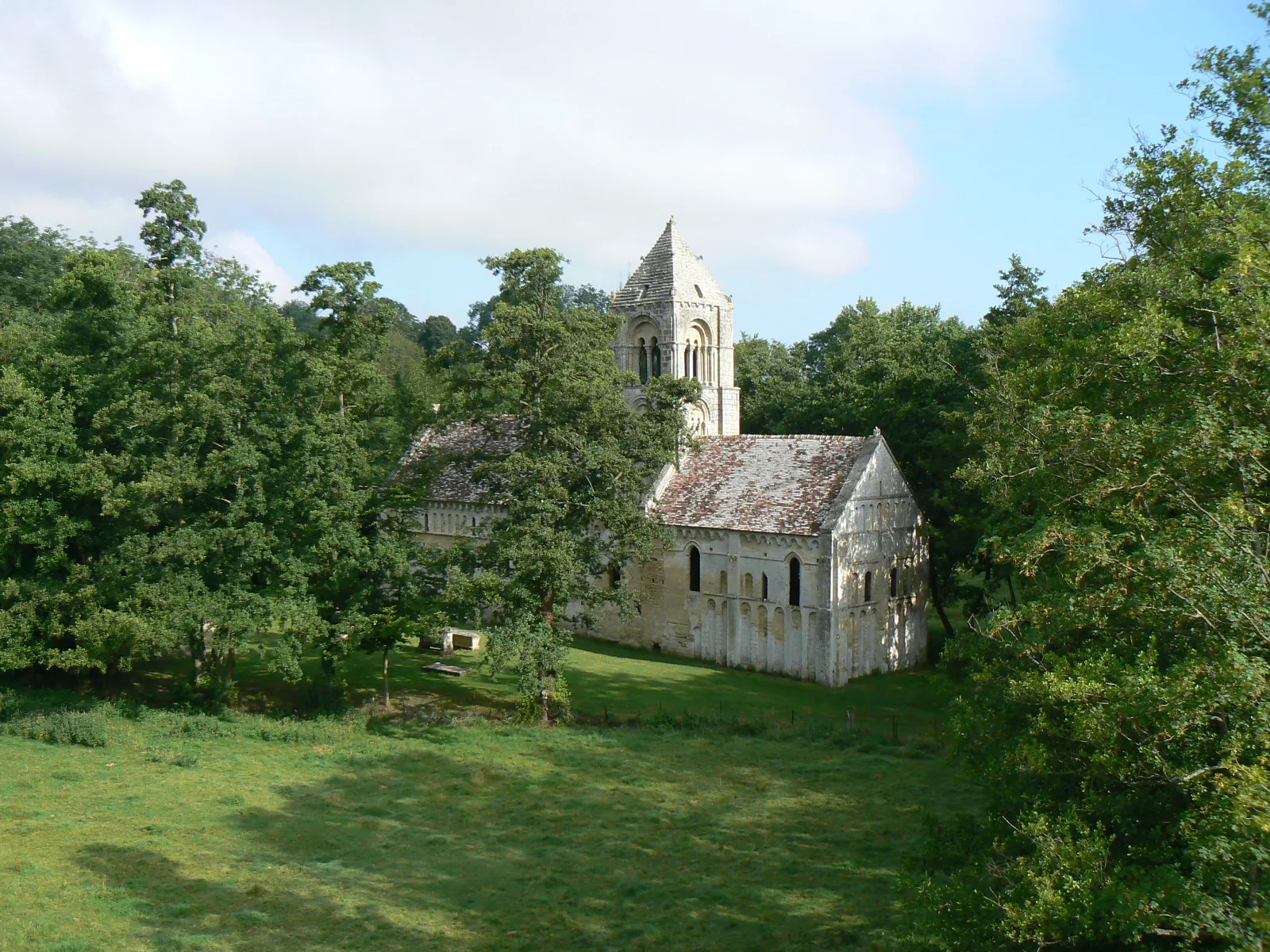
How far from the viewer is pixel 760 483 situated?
43562mm

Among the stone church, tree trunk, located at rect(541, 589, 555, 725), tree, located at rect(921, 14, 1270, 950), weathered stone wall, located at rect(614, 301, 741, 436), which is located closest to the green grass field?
tree trunk, located at rect(541, 589, 555, 725)

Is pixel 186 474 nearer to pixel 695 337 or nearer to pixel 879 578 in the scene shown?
pixel 879 578

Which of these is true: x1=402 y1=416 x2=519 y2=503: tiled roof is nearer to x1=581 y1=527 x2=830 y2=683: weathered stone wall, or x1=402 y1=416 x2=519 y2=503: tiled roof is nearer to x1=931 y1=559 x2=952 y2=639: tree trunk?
x1=581 y1=527 x2=830 y2=683: weathered stone wall

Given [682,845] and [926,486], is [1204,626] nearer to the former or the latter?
[682,845]

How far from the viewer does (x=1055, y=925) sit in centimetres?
1223

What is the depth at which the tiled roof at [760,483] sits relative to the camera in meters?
41.0

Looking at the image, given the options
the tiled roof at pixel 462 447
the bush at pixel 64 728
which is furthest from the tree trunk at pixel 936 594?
the bush at pixel 64 728

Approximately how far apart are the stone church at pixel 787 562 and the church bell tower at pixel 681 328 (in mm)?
4213

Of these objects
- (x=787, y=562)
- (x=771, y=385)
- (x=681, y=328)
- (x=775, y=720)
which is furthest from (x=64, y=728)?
(x=771, y=385)

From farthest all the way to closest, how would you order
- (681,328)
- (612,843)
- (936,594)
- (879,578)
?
(681,328) < (936,594) < (879,578) < (612,843)

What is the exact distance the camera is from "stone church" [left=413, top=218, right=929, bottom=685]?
39.7m

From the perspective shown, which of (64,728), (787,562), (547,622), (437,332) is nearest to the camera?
(64,728)

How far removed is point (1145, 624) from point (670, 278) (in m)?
40.8

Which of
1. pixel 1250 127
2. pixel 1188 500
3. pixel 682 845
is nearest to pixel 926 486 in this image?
pixel 682 845
